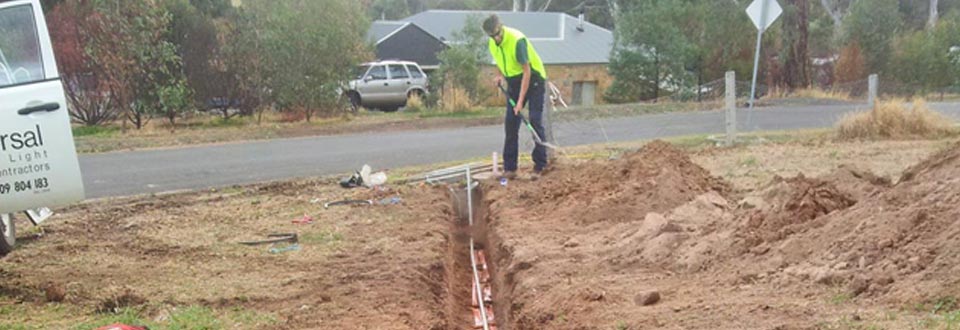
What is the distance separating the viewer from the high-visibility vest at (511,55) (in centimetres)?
954

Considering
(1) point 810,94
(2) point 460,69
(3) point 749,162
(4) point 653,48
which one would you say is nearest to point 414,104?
(2) point 460,69

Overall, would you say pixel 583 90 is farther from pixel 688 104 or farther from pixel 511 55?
pixel 511 55

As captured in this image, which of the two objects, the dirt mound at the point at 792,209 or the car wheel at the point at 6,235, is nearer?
the dirt mound at the point at 792,209

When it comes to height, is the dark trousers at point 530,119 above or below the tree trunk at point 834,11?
below

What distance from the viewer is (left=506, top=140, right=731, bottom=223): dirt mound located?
739 cm

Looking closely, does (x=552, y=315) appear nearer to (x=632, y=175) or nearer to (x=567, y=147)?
(x=632, y=175)

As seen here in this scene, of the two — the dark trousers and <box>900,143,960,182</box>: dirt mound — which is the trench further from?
<box>900,143,960,182</box>: dirt mound

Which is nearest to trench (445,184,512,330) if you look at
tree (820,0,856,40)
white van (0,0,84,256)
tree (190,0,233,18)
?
white van (0,0,84,256)

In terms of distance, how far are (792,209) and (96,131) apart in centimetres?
1772

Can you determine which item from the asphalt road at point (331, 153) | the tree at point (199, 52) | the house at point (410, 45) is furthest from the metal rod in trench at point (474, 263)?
the house at point (410, 45)

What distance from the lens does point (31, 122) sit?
5.52m

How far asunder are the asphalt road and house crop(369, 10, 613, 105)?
16750 millimetres

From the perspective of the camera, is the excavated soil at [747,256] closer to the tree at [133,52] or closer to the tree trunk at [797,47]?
the tree at [133,52]

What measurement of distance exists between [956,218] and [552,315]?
7.13 feet
